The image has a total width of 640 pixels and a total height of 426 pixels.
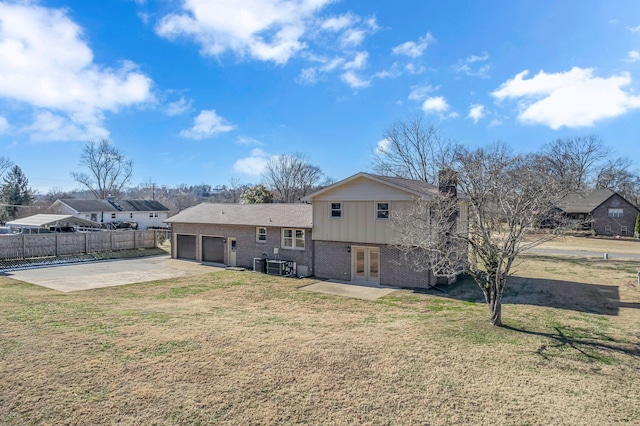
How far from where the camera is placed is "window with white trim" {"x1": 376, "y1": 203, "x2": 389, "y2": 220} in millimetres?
17725

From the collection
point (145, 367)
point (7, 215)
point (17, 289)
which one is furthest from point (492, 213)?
point (7, 215)

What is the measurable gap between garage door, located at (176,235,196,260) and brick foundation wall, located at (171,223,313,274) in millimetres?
396

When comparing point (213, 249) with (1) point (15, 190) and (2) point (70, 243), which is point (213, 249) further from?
(1) point (15, 190)

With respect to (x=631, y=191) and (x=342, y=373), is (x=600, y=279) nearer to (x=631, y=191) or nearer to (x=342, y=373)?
(x=342, y=373)

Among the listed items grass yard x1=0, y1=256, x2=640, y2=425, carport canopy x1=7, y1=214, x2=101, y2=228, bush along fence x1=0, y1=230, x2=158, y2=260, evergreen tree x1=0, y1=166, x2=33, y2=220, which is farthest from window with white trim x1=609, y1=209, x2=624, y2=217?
evergreen tree x1=0, y1=166, x2=33, y2=220

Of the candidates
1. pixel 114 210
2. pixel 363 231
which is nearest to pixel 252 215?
pixel 363 231

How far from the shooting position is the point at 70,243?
26.3 meters

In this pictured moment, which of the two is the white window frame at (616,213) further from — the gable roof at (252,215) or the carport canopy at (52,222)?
the carport canopy at (52,222)

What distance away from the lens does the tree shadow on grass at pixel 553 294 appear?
13.6 meters

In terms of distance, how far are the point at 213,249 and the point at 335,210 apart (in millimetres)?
10486

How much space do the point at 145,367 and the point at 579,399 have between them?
7.70 metres

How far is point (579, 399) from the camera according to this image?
6.40 m

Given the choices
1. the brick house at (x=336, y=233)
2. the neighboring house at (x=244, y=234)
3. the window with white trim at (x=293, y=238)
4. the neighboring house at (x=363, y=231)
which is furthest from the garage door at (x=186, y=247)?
the neighboring house at (x=363, y=231)

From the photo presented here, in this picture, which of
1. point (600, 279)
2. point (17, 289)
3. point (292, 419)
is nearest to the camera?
point (292, 419)
